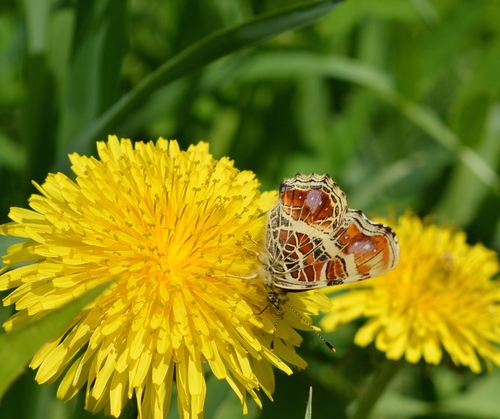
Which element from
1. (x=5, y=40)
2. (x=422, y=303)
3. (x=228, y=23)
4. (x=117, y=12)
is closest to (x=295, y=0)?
(x=228, y=23)

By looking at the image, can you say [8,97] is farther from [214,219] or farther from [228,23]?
[214,219]

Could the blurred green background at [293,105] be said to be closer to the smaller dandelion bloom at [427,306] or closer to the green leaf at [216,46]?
the green leaf at [216,46]

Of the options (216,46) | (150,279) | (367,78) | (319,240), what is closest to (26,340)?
(150,279)

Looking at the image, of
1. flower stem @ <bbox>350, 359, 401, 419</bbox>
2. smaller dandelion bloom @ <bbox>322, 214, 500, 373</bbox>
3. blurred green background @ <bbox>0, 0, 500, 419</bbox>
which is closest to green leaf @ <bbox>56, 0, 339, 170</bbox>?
blurred green background @ <bbox>0, 0, 500, 419</bbox>

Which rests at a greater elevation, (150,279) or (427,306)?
(427,306)

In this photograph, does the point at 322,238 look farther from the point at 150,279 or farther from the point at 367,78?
the point at 367,78

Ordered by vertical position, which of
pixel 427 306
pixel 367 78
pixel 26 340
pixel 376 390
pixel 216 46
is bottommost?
pixel 26 340

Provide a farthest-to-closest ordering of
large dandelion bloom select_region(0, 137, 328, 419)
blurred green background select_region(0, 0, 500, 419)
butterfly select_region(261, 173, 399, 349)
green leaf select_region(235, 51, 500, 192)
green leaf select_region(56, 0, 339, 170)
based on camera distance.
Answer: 1. green leaf select_region(235, 51, 500, 192)
2. blurred green background select_region(0, 0, 500, 419)
3. green leaf select_region(56, 0, 339, 170)
4. butterfly select_region(261, 173, 399, 349)
5. large dandelion bloom select_region(0, 137, 328, 419)

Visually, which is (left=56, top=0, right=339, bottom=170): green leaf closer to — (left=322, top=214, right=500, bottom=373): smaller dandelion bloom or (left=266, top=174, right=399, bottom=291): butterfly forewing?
(left=266, top=174, right=399, bottom=291): butterfly forewing
